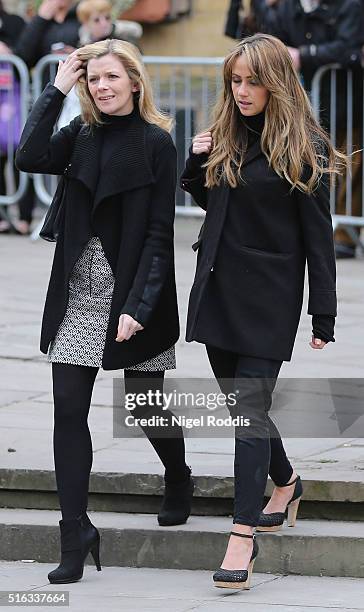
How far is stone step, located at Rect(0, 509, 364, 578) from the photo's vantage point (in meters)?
5.38

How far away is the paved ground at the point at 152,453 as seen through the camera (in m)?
5.09

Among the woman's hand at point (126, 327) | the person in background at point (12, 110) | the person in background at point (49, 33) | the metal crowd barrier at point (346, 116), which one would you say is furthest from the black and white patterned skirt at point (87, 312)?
the person in background at point (12, 110)

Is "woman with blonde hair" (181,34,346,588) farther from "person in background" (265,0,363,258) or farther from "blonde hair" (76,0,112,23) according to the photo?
"blonde hair" (76,0,112,23)

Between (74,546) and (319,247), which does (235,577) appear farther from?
(319,247)

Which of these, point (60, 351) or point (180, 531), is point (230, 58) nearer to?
point (60, 351)

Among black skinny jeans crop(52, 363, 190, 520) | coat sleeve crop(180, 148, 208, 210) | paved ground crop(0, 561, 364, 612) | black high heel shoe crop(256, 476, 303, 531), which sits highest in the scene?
coat sleeve crop(180, 148, 208, 210)

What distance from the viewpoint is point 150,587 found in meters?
5.31

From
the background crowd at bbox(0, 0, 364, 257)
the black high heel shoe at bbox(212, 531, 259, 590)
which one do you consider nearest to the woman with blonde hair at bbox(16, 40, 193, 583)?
the black high heel shoe at bbox(212, 531, 259, 590)

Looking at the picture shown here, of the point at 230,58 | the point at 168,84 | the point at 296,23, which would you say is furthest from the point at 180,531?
the point at 168,84

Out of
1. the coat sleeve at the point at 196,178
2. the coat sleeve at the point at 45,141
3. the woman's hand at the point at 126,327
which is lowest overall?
the woman's hand at the point at 126,327

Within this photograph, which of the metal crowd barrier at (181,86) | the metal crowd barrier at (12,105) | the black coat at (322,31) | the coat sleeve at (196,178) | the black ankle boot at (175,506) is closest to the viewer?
the coat sleeve at (196,178)

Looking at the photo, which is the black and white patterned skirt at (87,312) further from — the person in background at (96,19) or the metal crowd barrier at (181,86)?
the metal crowd barrier at (181,86)

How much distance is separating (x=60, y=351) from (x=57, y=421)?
0.23m

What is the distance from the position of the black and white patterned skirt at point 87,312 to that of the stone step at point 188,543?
2.44 feet
